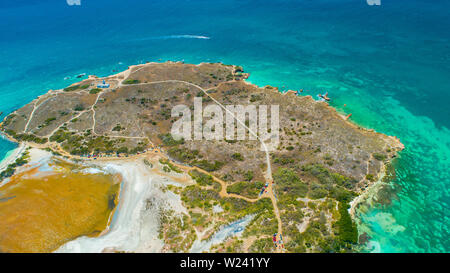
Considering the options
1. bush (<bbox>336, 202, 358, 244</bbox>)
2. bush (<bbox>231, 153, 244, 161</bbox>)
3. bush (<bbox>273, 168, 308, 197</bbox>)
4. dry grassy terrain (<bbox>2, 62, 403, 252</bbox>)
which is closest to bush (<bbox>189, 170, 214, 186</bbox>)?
dry grassy terrain (<bbox>2, 62, 403, 252</bbox>)

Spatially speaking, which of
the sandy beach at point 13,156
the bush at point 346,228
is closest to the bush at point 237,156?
the bush at point 346,228

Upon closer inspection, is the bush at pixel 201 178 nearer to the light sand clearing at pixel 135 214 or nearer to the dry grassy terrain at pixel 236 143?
the dry grassy terrain at pixel 236 143

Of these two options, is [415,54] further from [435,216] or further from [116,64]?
[116,64]

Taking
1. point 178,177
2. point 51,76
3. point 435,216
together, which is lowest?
point 435,216

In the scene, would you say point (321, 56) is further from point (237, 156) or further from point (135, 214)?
point (135, 214)

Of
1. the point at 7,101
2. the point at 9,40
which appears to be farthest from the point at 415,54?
the point at 9,40

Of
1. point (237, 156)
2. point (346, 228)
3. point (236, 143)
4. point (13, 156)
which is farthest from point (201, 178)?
point (13, 156)
